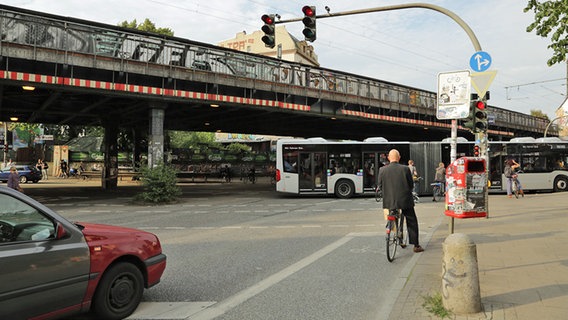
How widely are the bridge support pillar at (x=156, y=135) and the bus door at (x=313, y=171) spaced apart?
21.8 feet

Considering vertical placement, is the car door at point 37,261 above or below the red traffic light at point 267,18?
below

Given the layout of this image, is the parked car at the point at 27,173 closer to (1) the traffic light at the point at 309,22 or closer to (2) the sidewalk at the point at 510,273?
(1) the traffic light at the point at 309,22

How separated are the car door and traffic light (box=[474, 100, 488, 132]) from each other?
9226 millimetres

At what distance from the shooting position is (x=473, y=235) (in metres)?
8.79

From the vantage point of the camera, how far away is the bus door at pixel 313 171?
20.1m

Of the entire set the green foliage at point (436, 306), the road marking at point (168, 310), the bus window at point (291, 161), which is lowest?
the road marking at point (168, 310)

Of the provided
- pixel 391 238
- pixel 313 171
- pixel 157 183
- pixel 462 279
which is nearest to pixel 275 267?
pixel 391 238

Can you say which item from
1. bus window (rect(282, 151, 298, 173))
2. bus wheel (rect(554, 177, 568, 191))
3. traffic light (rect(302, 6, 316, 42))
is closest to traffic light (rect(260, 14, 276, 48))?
traffic light (rect(302, 6, 316, 42))

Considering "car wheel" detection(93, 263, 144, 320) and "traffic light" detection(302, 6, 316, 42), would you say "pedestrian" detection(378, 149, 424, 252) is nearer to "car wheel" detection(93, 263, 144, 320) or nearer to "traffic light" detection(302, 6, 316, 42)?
"car wheel" detection(93, 263, 144, 320)

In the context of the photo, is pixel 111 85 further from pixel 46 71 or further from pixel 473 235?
pixel 473 235

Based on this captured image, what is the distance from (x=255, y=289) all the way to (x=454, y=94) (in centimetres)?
503

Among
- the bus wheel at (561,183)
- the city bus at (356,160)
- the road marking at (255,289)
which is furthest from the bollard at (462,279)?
the bus wheel at (561,183)

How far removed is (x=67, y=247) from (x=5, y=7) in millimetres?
15099

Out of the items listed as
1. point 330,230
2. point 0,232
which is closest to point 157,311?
point 0,232
